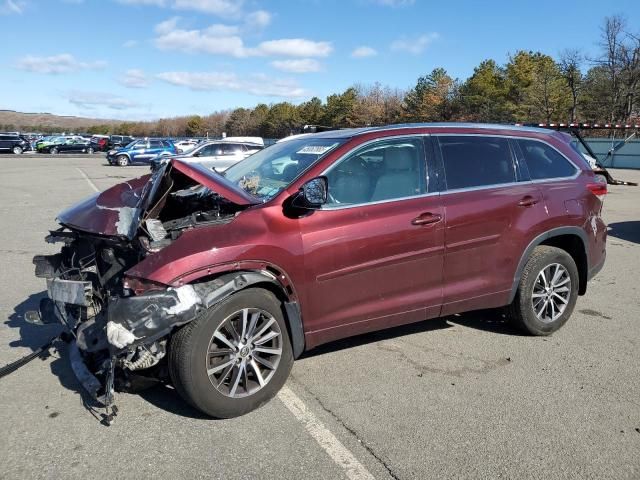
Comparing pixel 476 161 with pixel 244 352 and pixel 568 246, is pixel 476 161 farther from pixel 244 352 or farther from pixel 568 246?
pixel 244 352

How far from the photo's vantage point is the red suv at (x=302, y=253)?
10.6 ft

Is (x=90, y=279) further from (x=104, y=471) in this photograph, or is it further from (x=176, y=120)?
(x=176, y=120)

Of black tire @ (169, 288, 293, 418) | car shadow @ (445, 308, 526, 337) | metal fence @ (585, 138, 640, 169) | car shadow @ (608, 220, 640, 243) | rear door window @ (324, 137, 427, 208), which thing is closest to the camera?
black tire @ (169, 288, 293, 418)

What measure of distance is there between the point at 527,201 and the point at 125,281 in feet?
10.8

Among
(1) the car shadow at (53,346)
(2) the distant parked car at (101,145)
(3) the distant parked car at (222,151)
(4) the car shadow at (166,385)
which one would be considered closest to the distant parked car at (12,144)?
(2) the distant parked car at (101,145)

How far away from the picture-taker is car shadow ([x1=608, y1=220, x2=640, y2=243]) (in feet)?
32.1

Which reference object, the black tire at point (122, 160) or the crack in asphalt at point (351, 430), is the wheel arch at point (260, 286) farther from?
the black tire at point (122, 160)

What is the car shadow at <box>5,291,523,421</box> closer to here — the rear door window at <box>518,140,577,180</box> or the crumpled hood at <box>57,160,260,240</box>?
the crumpled hood at <box>57,160,260,240</box>

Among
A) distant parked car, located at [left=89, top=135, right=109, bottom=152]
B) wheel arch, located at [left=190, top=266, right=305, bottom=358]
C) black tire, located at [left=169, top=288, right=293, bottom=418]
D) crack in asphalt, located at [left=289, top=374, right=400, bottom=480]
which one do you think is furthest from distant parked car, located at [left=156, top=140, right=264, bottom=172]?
distant parked car, located at [left=89, top=135, right=109, bottom=152]

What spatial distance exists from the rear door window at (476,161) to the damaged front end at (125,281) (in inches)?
68.4

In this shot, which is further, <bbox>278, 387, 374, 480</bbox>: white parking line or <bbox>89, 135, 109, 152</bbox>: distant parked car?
<bbox>89, 135, 109, 152</bbox>: distant parked car

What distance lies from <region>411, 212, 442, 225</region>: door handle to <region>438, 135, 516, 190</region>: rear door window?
0.32m

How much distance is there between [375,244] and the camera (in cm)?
379

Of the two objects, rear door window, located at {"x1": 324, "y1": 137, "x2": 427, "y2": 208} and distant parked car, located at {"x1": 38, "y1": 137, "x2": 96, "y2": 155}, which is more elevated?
rear door window, located at {"x1": 324, "y1": 137, "x2": 427, "y2": 208}
